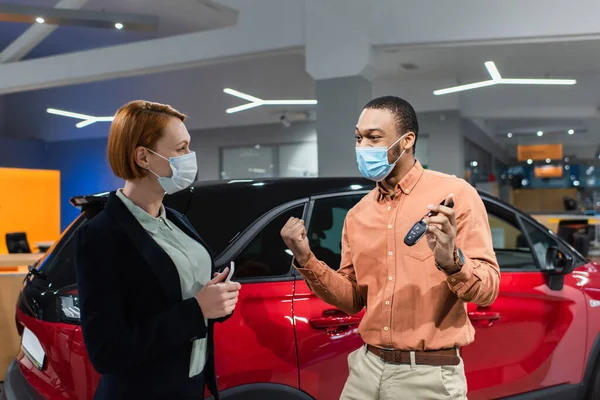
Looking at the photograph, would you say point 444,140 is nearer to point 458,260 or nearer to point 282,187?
point 282,187

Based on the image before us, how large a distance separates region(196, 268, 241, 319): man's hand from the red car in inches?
29.3

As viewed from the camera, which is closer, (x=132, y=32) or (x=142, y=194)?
(x=142, y=194)

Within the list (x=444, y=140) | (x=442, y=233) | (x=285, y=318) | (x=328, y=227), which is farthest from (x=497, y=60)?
(x=442, y=233)

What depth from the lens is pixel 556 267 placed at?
2.94 metres

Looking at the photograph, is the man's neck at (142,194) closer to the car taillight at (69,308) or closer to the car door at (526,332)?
the car taillight at (69,308)

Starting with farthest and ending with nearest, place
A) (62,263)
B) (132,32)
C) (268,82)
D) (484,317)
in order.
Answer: (268,82), (132,32), (484,317), (62,263)

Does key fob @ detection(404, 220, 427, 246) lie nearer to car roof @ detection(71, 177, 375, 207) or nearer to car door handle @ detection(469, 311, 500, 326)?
car roof @ detection(71, 177, 375, 207)

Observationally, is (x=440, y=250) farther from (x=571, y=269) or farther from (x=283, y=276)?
(x=571, y=269)

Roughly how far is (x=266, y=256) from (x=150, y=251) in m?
1.06

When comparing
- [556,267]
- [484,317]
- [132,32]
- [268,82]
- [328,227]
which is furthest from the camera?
[268,82]

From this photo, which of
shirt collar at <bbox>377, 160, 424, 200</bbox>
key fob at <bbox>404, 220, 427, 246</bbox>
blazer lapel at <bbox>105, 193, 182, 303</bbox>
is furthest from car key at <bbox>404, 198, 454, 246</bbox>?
blazer lapel at <bbox>105, 193, 182, 303</bbox>

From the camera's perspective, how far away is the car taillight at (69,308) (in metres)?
2.14

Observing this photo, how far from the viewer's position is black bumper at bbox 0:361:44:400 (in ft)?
7.46

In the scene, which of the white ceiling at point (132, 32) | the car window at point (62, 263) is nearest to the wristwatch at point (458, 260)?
the car window at point (62, 263)
